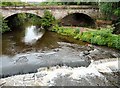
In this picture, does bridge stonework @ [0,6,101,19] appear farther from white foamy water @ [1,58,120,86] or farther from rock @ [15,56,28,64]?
white foamy water @ [1,58,120,86]

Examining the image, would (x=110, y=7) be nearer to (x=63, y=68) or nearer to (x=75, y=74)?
(x=63, y=68)

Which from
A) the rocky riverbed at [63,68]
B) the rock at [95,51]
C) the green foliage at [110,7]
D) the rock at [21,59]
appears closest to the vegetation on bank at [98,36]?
the rocky riverbed at [63,68]

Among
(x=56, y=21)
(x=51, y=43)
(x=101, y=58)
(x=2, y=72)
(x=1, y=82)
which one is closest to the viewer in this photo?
(x=1, y=82)

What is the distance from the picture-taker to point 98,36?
83.1 feet

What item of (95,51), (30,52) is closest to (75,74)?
(95,51)

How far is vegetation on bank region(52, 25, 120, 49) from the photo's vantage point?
23.7m

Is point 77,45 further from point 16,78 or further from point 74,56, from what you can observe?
point 16,78

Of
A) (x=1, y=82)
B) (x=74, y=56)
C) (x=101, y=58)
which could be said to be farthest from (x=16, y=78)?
(x=101, y=58)

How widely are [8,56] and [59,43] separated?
650cm

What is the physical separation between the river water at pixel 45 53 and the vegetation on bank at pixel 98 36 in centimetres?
71

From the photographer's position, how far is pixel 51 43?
25.6 meters

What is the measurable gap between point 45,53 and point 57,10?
12309mm

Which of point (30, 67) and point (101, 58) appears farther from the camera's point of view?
point (101, 58)

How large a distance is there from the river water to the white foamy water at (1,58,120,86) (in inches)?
8.8
